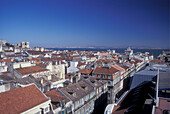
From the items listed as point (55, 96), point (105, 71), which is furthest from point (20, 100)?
point (105, 71)

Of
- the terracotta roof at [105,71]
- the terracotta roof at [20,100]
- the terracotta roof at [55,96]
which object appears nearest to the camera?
the terracotta roof at [20,100]

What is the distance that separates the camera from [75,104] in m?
29.2

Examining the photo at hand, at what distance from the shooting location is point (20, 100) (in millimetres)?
21531

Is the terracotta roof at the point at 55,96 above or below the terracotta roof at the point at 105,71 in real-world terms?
below

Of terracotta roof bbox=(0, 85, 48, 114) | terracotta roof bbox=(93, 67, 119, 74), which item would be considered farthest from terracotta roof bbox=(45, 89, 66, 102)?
terracotta roof bbox=(93, 67, 119, 74)

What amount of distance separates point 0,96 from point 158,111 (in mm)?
19354

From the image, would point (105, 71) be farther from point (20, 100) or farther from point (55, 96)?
point (20, 100)

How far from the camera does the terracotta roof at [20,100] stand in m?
19.6

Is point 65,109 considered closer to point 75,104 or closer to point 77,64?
point 75,104

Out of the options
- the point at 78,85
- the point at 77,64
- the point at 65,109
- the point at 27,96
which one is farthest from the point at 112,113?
the point at 77,64

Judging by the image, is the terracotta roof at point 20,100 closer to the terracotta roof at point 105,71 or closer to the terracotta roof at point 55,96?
the terracotta roof at point 55,96

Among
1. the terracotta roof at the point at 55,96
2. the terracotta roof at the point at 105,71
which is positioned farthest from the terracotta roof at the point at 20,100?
the terracotta roof at the point at 105,71

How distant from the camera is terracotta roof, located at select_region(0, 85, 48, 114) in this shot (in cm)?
1963

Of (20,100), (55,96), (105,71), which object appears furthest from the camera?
(105,71)
